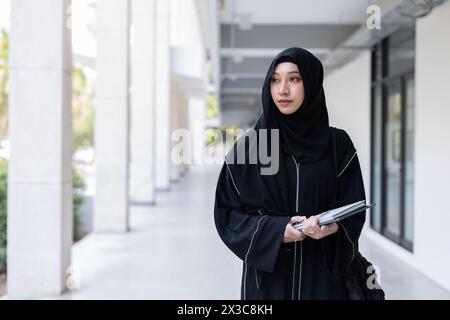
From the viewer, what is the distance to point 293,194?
1785 mm

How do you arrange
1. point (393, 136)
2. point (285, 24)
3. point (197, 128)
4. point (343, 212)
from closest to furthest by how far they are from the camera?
point (343, 212), point (393, 136), point (285, 24), point (197, 128)

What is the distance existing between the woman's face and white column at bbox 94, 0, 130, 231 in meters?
6.37

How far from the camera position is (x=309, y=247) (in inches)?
71.9

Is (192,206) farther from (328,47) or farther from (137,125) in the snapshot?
(328,47)

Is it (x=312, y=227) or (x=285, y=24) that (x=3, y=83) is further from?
(x=312, y=227)

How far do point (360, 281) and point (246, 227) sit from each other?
0.44m

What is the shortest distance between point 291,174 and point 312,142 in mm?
128

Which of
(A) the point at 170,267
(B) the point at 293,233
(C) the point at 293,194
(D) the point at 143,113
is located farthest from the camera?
(D) the point at 143,113

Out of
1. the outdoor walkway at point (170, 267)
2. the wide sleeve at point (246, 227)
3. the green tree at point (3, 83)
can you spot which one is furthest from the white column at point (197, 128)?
the wide sleeve at point (246, 227)

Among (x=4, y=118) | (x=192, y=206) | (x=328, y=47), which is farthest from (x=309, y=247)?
(x=4, y=118)

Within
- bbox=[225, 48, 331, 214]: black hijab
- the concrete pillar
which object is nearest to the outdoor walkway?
bbox=[225, 48, 331, 214]: black hijab

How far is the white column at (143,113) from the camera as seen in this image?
10.8 metres

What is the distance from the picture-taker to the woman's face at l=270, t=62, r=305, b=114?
1.70 metres

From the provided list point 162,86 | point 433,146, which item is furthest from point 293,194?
point 162,86
